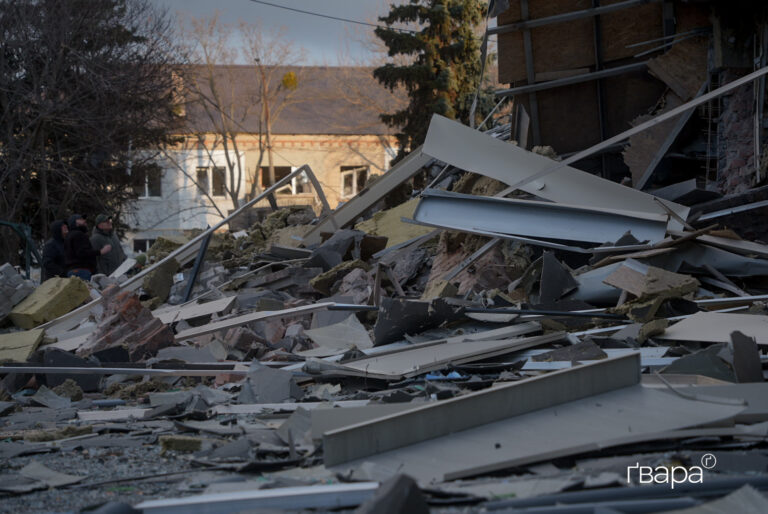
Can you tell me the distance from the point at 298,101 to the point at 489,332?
31.3 metres

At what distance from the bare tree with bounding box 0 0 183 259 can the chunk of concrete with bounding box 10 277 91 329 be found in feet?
32.6

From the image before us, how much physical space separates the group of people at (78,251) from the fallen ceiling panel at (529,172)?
511 centimetres

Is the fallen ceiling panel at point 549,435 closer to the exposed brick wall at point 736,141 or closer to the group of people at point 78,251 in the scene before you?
the exposed brick wall at point 736,141

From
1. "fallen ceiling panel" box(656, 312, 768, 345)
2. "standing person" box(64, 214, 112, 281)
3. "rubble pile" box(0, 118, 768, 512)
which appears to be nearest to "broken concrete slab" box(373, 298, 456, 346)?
"rubble pile" box(0, 118, 768, 512)

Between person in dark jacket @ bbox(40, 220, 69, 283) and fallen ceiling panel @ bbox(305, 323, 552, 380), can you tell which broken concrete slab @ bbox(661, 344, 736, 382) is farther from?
person in dark jacket @ bbox(40, 220, 69, 283)

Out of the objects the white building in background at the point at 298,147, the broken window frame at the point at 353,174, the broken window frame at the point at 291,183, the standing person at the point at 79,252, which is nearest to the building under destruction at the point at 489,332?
the standing person at the point at 79,252

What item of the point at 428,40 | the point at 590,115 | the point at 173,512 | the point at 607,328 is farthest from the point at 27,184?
the point at 173,512

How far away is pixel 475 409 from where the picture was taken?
2.88 meters

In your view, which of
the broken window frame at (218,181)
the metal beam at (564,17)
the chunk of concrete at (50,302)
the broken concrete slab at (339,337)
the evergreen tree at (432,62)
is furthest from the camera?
the broken window frame at (218,181)

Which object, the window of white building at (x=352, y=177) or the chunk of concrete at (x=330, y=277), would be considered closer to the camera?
the chunk of concrete at (x=330, y=277)

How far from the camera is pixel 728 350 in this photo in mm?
3832

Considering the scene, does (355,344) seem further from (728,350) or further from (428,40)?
(428,40)

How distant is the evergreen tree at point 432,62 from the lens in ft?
77.2

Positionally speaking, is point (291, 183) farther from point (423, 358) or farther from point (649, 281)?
point (423, 358)
